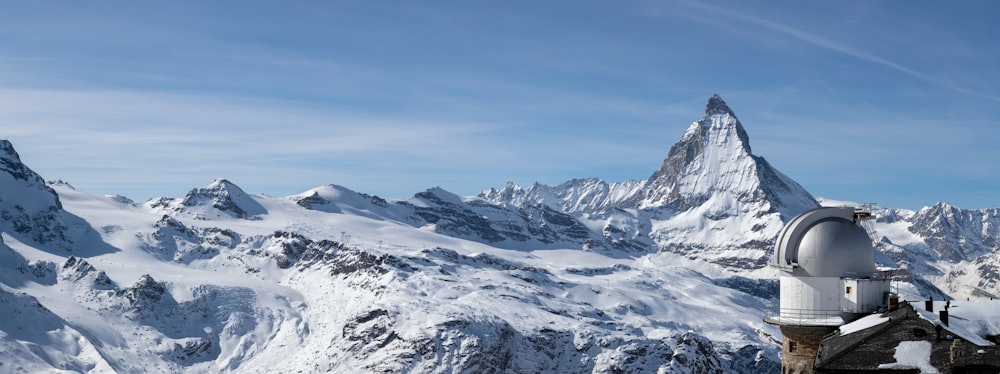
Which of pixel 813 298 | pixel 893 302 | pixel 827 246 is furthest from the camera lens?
pixel 813 298

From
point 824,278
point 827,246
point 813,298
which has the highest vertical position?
point 827,246

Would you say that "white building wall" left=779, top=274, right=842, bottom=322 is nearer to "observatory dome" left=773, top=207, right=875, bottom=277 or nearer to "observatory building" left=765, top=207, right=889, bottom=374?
"observatory building" left=765, top=207, right=889, bottom=374

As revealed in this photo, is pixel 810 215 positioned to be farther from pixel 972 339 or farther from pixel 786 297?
pixel 972 339

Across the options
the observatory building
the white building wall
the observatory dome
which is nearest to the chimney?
the observatory building

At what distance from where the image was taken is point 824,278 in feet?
112

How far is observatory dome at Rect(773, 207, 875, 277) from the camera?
34156 millimetres

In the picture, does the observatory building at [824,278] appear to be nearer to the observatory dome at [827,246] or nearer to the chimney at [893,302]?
the observatory dome at [827,246]

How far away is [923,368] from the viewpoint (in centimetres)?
3103

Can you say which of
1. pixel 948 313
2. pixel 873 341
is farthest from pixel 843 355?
pixel 948 313

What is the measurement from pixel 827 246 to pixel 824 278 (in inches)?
39.0

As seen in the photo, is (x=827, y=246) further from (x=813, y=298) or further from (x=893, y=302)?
(x=893, y=302)

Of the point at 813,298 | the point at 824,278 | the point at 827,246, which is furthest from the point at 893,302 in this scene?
the point at 827,246

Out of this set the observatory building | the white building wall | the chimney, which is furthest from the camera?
the white building wall

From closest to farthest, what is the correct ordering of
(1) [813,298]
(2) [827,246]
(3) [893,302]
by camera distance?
(3) [893,302] → (2) [827,246] → (1) [813,298]
